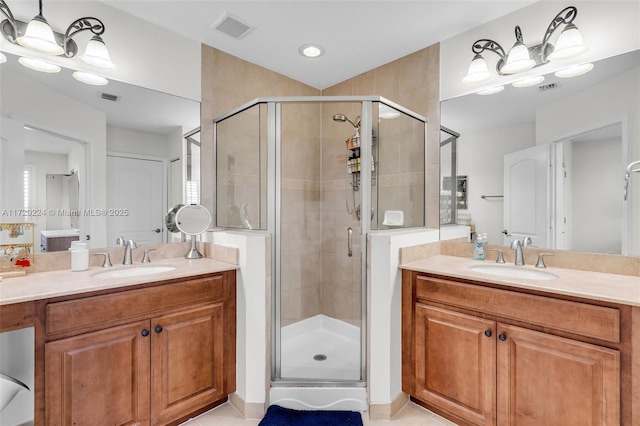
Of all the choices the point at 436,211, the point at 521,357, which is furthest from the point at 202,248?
the point at 521,357

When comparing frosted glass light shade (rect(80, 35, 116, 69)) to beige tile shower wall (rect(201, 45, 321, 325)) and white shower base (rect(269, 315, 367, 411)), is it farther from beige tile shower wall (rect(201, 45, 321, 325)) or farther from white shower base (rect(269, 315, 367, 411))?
white shower base (rect(269, 315, 367, 411))

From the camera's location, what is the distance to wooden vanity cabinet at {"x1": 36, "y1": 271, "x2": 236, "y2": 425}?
1345mm

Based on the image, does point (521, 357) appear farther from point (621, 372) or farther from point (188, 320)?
point (188, 320)

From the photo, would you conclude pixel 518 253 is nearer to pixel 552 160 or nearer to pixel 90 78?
pixel 552 160

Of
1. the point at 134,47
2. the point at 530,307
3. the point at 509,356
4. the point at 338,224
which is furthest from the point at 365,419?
the point at 134,47

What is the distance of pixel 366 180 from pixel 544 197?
3.75 ft

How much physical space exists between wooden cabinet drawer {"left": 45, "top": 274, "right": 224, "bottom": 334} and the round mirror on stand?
450mm

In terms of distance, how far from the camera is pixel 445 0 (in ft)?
6.30

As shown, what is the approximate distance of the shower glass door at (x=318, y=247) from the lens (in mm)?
2094

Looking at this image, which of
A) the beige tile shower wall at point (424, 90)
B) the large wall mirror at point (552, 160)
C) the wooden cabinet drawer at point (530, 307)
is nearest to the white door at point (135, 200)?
the wooden cabinet drawer at point (530, 307)

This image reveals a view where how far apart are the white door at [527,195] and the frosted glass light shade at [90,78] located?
271 centimetres

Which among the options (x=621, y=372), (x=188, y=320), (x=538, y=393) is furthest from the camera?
(x=188, y=320)

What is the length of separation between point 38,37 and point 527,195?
3.01 metres

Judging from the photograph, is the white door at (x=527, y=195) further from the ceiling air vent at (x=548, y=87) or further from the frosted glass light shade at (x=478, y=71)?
the frosted glass light shade at (x=478, y=71)
